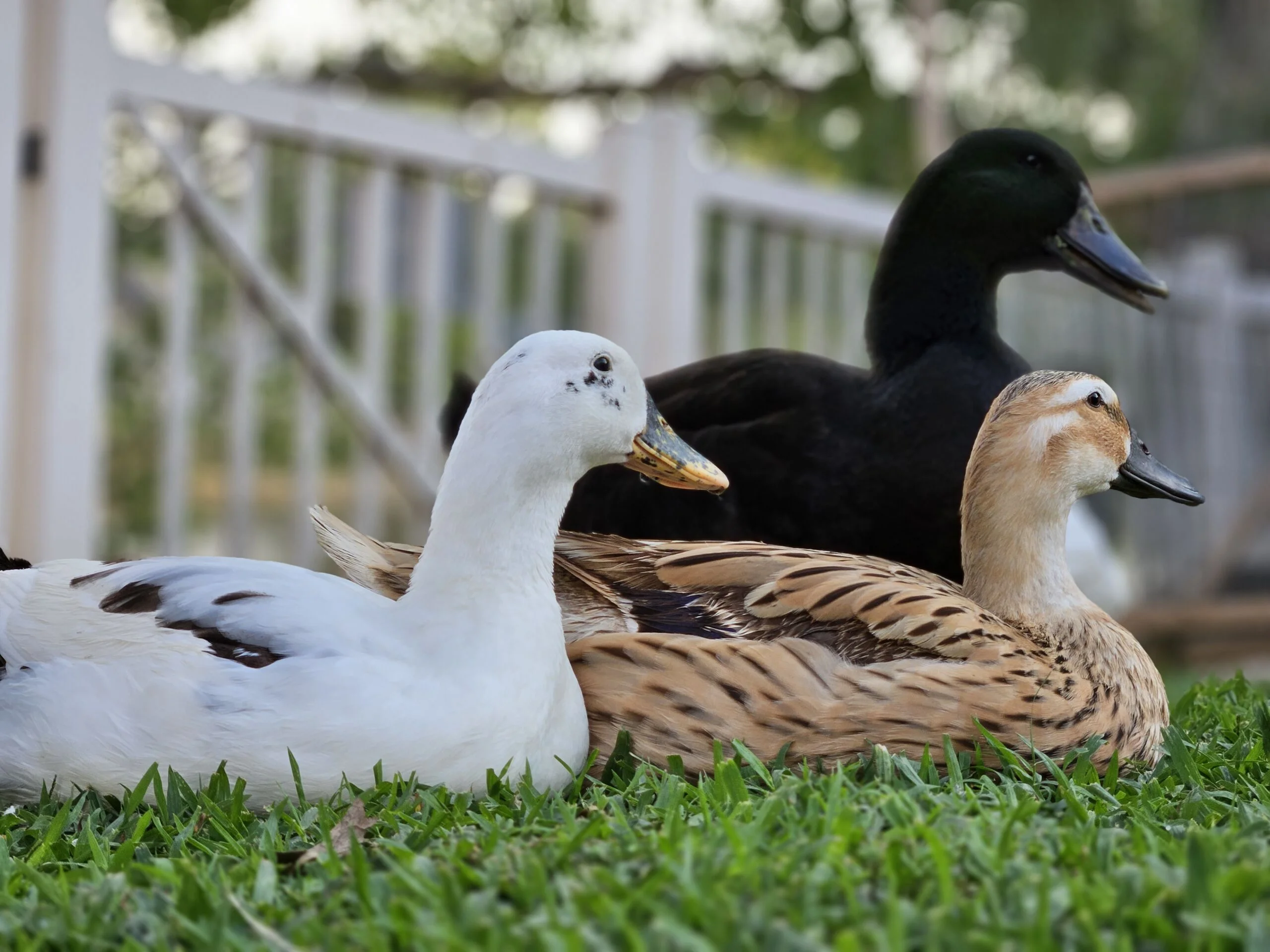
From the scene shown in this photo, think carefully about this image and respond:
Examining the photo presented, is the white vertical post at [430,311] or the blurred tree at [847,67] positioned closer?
the white vertical post at [430,311]

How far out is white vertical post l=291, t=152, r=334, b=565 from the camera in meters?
5.04

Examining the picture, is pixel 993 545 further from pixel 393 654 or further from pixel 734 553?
pixel 393 654

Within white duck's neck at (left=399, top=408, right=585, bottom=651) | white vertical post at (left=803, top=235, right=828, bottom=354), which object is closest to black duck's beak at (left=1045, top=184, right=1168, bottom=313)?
white duck's neck at (left=399, top=408, right=585, bottom=651)

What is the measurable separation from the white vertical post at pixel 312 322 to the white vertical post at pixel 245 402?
156 millimetres

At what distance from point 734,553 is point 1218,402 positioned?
22.6 ft

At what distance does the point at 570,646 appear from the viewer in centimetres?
262

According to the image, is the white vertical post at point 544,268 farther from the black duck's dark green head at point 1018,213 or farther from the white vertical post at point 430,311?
the black duck's dark green head at point 1018,213

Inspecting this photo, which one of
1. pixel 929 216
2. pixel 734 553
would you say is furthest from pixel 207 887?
pixel 929 216

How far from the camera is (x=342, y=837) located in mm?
2010

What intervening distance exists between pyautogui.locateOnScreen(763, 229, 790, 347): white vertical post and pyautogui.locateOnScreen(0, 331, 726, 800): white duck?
394 cm

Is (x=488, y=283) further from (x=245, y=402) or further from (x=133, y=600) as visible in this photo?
(x=133, y=600)

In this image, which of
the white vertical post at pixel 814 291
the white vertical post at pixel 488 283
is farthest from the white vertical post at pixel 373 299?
the white vertical post at pixel 814 291

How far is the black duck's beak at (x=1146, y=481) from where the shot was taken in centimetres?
286

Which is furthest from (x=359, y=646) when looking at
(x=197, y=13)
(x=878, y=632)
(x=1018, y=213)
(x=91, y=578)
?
(x=197, y=13)
